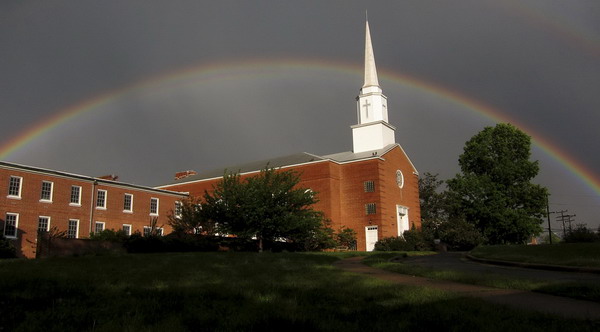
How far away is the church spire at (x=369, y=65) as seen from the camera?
2005 inches

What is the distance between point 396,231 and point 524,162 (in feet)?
51.8

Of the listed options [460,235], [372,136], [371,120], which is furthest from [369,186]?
[460,235]

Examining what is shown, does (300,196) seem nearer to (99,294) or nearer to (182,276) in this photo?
(182,276)

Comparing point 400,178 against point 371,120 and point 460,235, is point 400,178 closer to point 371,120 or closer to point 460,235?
point 371,120

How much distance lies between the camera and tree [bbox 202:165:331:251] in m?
29.1

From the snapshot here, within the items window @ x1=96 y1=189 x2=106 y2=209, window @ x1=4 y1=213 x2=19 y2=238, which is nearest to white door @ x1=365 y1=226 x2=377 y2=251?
window @ x1=96 y1=189 x2=106 y2=209

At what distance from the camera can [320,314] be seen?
5.74m

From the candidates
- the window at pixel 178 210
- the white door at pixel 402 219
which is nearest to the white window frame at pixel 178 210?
the window at pixel 178 210

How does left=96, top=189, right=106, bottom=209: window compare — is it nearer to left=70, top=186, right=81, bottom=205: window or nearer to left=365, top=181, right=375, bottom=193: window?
left=70, top=186, right=81, bottom=205: window

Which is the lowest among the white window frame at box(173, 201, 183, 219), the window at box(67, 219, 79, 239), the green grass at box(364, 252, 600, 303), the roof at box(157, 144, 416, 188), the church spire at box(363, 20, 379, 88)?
the green grass at box(364, 252, 600, 303)

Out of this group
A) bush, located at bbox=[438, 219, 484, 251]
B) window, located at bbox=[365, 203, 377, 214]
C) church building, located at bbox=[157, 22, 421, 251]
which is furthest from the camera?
bush, located at bbox=[438, 219, 484, 251]

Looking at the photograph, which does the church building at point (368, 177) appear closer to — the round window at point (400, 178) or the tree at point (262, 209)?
the round window at point (400, 178)

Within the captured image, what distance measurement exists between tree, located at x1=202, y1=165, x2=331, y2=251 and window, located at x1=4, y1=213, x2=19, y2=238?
1421 centimetres

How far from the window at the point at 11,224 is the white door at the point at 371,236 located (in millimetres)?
28193
